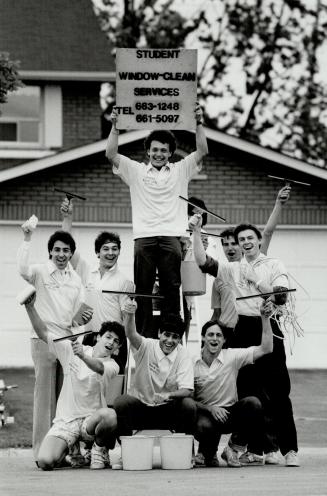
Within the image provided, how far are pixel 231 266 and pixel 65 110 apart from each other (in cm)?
1428

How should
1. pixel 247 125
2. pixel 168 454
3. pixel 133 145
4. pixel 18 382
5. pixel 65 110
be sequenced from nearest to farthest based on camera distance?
pixel 168 454 → pixel 18 382 → pixel 133 145 → pixel 65 110 → pixel 247 125

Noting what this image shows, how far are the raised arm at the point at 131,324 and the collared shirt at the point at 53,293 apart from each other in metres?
0.61

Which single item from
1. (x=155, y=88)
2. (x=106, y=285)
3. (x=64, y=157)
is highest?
(x=64, y=157)

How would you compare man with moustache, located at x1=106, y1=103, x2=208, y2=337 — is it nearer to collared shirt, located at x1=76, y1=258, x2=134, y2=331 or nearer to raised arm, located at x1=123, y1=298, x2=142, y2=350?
collared shirt, located at x1=76, y1=258, x2=134, y2=331

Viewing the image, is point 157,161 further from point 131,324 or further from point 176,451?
point 176,451

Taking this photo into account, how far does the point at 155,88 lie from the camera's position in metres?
12.1

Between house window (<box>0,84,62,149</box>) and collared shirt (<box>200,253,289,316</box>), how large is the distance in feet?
45.4

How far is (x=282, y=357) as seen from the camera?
11789 mm

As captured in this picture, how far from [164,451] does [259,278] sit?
1.70 metres

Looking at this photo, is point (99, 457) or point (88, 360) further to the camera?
point (99, 457)

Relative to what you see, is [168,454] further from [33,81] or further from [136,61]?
[33,81]

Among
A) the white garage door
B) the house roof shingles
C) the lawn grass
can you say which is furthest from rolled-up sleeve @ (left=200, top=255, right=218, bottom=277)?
the house roof shingles

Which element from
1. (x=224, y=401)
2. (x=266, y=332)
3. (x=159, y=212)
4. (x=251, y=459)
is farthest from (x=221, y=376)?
(x=159, y=212)

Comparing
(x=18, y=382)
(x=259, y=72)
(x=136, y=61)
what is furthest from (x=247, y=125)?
(x=136, y=61)
